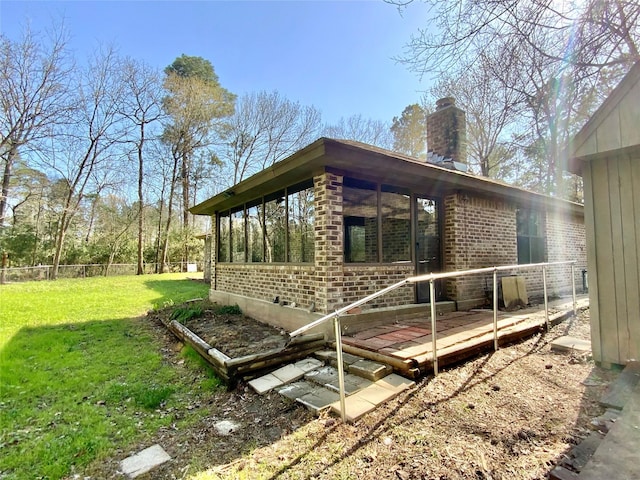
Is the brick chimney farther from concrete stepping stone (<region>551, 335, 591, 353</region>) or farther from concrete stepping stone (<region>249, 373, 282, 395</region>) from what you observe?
concrete stepping stone (<region>249, 373, 282, 395</region>)

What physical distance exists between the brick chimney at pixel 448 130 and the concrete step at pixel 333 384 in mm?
5910

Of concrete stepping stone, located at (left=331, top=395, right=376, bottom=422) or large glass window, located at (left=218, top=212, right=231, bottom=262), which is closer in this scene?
concrete stepping stone, located at (left=331, top=395, right=376, bottom=422)

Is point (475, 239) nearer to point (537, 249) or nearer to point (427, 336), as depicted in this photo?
point (537, 249)

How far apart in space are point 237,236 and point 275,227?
6.55ft

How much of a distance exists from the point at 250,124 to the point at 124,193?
31.5ft

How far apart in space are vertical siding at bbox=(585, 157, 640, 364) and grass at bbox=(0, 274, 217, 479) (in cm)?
445

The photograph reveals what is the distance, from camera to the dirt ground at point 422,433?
83.9 inches

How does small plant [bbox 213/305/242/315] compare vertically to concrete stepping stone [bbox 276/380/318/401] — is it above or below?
above

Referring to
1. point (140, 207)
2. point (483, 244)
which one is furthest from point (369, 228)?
point (140, 207)

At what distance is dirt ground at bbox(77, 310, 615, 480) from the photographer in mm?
2131

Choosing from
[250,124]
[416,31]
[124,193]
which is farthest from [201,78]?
[416,31]

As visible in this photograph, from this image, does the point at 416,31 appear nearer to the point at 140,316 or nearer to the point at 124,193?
the point at 140,316

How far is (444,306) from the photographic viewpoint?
5.90m

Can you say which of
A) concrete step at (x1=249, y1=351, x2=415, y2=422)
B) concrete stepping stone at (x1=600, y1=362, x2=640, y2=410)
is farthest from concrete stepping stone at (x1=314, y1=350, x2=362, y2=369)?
concrete stepping stone at (x1=600, y1=362, x2=640, y2=410)
